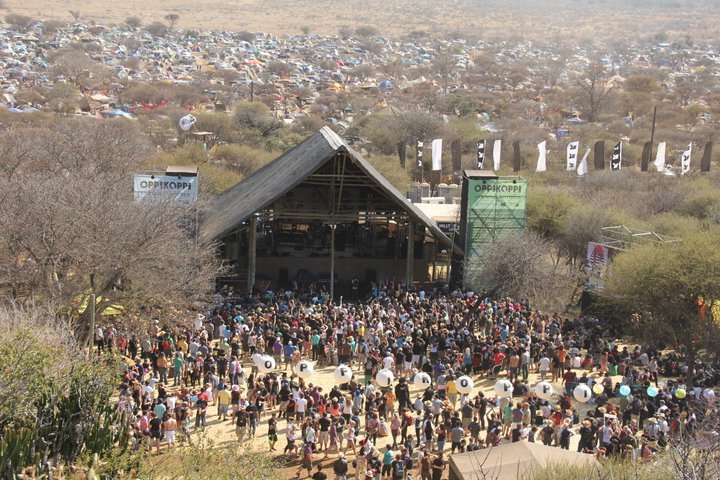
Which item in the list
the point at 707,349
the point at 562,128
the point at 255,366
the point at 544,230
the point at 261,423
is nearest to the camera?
the point at 261,423

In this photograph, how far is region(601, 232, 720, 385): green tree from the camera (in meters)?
28.4

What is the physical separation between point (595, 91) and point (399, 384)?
350 ft

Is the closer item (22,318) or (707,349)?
(22,318)

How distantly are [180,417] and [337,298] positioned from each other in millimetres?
15180

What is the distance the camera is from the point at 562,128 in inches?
3883

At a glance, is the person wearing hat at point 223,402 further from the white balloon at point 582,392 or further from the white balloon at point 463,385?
the white balloon at point 582,392

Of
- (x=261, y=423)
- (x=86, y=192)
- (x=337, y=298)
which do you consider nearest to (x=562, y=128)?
(x=337, y=298)

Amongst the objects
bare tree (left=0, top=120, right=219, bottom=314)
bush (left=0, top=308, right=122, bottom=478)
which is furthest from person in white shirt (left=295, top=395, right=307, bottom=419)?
bare tree (left=0, top=120, right=219, bottom=314)

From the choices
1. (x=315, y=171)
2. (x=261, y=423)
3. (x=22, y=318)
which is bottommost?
(x=261, y=423)

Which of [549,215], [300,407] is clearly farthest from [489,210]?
[300,407]

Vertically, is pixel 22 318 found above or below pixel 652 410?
above

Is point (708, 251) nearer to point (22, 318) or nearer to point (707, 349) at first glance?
point (707, 349)

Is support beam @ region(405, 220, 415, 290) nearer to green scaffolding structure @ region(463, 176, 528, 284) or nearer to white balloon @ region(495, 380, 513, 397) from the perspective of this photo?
green scaffolding structure @ region(463, 176, 528, 284)

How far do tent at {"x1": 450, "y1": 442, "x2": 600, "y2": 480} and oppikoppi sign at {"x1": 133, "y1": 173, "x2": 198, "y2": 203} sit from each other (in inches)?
698
